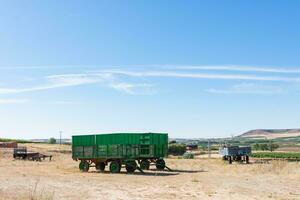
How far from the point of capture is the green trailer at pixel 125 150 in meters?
32.7

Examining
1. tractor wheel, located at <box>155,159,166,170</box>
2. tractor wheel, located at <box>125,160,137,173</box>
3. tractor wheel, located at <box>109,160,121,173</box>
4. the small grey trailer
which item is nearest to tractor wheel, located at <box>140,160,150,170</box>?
tractor wheel, located at <box>125,160,137,173</box>

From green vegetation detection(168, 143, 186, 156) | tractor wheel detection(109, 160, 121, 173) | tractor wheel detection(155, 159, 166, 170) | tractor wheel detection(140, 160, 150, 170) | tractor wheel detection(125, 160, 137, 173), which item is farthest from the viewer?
green vegetation detection(168, 143, 186, 156)

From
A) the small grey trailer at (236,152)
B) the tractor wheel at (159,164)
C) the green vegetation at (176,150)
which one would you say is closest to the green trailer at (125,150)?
the tractor wheel at (159,164)

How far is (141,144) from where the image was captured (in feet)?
108

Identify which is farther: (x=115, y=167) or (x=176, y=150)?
(x=176, y=150)

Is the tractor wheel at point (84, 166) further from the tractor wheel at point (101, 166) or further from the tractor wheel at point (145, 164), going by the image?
the tractor wheel at point (145, 164)

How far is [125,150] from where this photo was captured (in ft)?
107

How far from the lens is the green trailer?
32.7m

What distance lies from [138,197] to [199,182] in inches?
266

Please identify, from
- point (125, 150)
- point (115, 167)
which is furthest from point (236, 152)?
point (115, 167)

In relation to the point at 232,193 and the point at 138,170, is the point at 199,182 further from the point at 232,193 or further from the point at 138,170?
the point at 138,170

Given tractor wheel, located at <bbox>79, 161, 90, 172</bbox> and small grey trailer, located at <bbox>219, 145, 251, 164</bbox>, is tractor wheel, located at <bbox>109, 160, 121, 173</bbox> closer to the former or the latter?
tractor wheel, located at <bbox>79, 161, 90, 172</bbox>

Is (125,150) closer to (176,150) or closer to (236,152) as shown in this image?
(236,152)

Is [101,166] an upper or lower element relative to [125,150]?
lower
